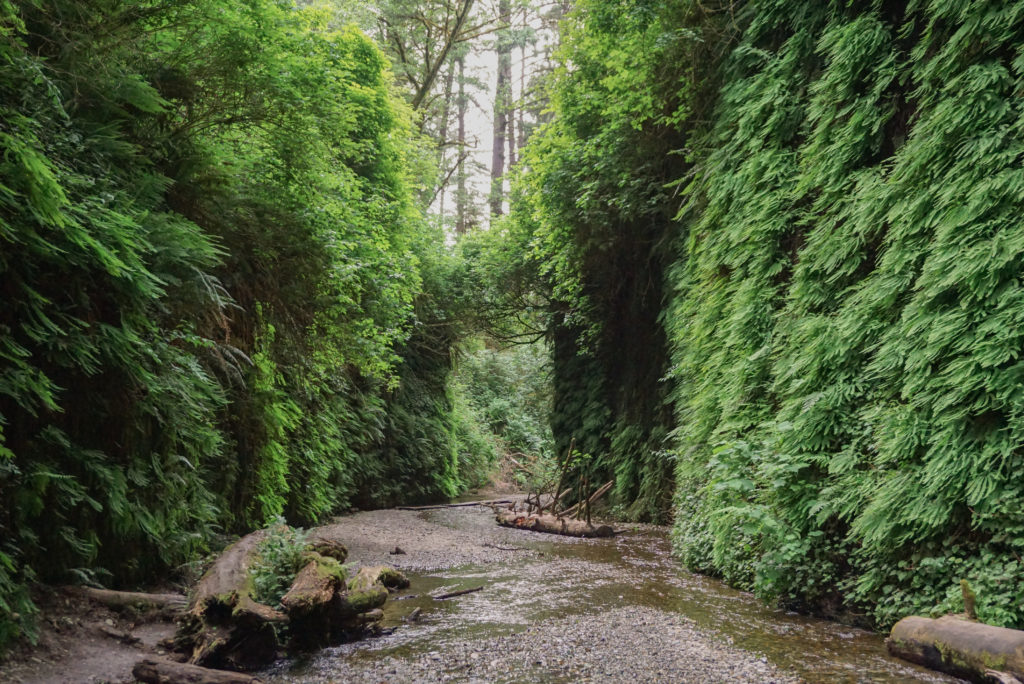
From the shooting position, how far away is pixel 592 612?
544 cm

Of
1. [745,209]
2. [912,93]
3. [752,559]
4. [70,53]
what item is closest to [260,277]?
[70,53]

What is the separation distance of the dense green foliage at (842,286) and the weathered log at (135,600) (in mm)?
4727

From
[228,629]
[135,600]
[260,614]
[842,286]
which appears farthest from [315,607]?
[842,286]

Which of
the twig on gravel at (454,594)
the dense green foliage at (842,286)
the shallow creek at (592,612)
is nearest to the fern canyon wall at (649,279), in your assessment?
the dense green foliage at (842,286)

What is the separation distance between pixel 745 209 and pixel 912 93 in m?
2.24

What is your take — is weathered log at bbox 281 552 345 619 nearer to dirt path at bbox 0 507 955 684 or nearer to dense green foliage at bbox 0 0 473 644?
dirt path at bbox 0 507 955 684

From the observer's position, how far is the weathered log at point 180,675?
141 inches

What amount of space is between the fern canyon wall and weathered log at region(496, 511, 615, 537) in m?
1.22

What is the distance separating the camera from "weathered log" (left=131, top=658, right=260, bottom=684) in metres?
3.58

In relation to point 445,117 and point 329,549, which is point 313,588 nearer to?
point 329,549

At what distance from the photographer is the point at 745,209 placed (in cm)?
730

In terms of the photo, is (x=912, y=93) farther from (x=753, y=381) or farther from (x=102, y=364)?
(x=102, y=364)

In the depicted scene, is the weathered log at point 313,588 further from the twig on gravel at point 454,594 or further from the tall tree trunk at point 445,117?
the tall tree trunk at point 445,117

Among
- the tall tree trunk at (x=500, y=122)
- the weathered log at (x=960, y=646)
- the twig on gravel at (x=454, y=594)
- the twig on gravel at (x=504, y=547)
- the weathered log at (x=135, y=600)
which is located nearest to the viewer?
the weathered log at (x=960, y=646)
